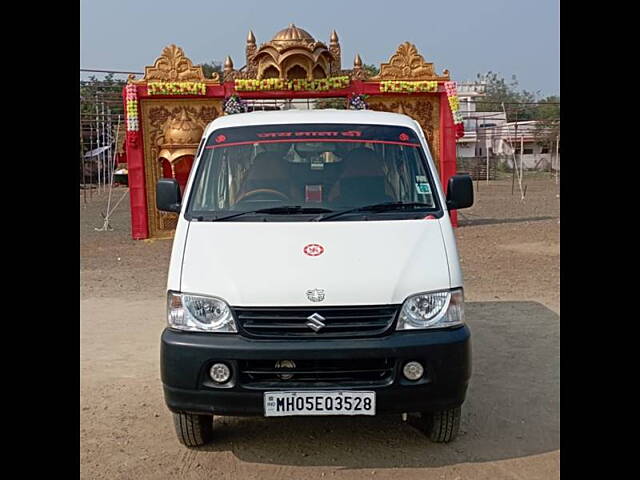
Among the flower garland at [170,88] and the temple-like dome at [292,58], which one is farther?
the flower garland at [170,88]

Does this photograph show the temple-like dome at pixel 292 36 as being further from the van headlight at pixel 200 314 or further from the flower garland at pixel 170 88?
the van headlight at pixel 200 314

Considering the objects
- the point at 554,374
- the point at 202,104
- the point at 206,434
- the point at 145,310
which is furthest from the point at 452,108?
the point at 206,434

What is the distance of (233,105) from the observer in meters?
14.1

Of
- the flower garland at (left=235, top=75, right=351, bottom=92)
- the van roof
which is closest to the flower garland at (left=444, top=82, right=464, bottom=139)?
the flower garland at (left=235, top=75, right=351, bottom=92)

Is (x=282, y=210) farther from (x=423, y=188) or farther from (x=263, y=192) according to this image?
(x=423, y=188)

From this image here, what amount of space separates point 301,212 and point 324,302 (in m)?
0.90

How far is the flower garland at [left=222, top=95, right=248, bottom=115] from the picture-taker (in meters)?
14.0

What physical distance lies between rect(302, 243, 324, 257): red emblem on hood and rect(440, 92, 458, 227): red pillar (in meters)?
11.5

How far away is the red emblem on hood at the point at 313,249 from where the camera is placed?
163 inches

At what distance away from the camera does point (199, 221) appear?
4.55m

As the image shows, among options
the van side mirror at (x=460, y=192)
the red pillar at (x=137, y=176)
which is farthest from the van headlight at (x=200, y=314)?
the red pillar at (x=137, y=176)

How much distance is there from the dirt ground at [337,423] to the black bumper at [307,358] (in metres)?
0.46

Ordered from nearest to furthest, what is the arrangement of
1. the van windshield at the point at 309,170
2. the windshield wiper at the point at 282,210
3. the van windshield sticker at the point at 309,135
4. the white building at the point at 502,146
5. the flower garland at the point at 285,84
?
the windshield wiper at the point at 282,210
the van windshield at the point at 309,170
the van windshield sticker at the point at 309,135
the flower garland at the point at 285,84
the white building at the point at 502,146

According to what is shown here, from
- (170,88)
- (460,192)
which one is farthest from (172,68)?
(460,192)
